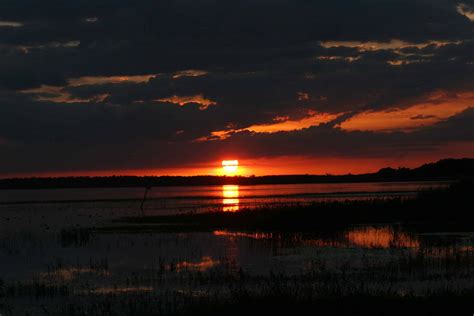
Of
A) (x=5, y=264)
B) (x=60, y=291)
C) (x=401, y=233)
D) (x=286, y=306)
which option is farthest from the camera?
(x=401, y=233)

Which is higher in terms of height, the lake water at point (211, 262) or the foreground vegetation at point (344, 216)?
the foreground vegetation at point (344, 216)

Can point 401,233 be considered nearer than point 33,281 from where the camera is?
No

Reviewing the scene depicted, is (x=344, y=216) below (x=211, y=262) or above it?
above

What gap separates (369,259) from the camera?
25.2 m

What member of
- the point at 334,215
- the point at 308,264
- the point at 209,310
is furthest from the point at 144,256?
the point at 334,215

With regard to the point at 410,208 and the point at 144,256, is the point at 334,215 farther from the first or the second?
the point at 144,256

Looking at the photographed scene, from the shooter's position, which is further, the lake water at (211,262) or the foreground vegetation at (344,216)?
the foreground vegetation at (344,216)

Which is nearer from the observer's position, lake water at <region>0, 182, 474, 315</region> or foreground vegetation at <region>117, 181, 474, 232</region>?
lake water at <region>0, 182, 474, 315</region>

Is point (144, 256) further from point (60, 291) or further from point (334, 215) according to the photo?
point (334, 215)

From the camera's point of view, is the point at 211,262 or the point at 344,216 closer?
the point at 211,262

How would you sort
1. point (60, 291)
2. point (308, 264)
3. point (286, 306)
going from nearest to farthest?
point (286, 306)
point (60, 291)
point (308, 264)

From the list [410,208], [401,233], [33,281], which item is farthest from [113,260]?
[410,208]

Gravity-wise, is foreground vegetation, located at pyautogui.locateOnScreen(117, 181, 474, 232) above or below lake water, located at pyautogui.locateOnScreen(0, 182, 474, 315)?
above

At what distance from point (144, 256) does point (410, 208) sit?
24959 millimetres
